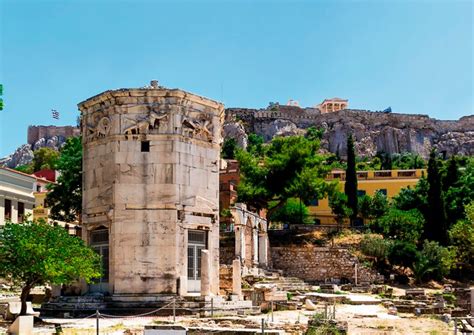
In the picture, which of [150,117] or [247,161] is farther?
[247,161]

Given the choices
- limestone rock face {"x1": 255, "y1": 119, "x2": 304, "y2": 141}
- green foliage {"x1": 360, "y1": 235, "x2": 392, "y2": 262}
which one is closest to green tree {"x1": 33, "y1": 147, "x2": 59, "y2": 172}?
limestone rock face {"x1": 255, "y1": 119, "x2": 304, "y2": 141}

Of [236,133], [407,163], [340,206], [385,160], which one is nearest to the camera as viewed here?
[340,206]

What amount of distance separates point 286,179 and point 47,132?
101 m

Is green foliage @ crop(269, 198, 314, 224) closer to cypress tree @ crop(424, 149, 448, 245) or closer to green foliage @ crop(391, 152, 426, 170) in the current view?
cypress tree @ crop(424, 149, 448, 245)

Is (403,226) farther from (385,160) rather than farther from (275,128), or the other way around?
(275,128)

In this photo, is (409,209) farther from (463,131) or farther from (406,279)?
(463,131)

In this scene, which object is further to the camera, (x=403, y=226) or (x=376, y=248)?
(x=403, y=226)

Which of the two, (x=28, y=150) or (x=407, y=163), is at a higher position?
(x=28, y=150)

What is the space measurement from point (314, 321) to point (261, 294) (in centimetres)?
919

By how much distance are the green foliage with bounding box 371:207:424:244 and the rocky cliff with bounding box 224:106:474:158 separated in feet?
234

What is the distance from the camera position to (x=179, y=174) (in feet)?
76.8

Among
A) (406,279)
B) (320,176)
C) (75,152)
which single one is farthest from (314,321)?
(320,176)

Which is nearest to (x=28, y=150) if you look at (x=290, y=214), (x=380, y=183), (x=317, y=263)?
(x=380, y=183)

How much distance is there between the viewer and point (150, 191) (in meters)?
23.2
